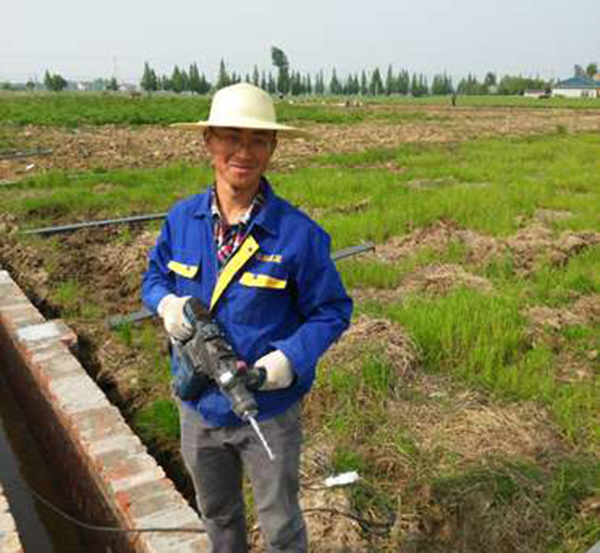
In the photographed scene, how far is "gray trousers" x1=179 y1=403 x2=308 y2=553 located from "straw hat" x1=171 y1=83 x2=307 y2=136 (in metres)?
0.86

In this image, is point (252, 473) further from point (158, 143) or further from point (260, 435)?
point (158, 143)

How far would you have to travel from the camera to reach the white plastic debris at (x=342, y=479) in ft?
8.38

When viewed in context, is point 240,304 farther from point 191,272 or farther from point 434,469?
point 434,469

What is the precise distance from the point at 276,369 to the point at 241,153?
2.00ft

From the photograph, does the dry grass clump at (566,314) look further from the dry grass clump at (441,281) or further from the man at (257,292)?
the man at (257,292)

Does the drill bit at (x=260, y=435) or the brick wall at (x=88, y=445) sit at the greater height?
the drill bit at (x=260, y=435)

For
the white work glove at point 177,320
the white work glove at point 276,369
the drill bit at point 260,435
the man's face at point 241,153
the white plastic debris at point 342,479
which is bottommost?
the white plastic debris at point 342,479

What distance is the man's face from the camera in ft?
5.26

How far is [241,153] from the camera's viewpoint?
5.26 feet

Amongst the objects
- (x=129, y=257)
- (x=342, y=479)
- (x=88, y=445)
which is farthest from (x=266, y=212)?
(x=129, y=257)

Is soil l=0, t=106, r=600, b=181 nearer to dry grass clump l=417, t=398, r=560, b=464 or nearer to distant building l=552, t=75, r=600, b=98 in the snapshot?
dry grass clump l=417, t=398, r=560, b=464

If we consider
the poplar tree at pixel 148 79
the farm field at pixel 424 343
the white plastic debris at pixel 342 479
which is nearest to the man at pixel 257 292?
the farm field at pixel 424 343

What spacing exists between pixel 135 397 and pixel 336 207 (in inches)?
173

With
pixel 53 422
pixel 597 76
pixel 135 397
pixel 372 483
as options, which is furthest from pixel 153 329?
pixel 597 76
